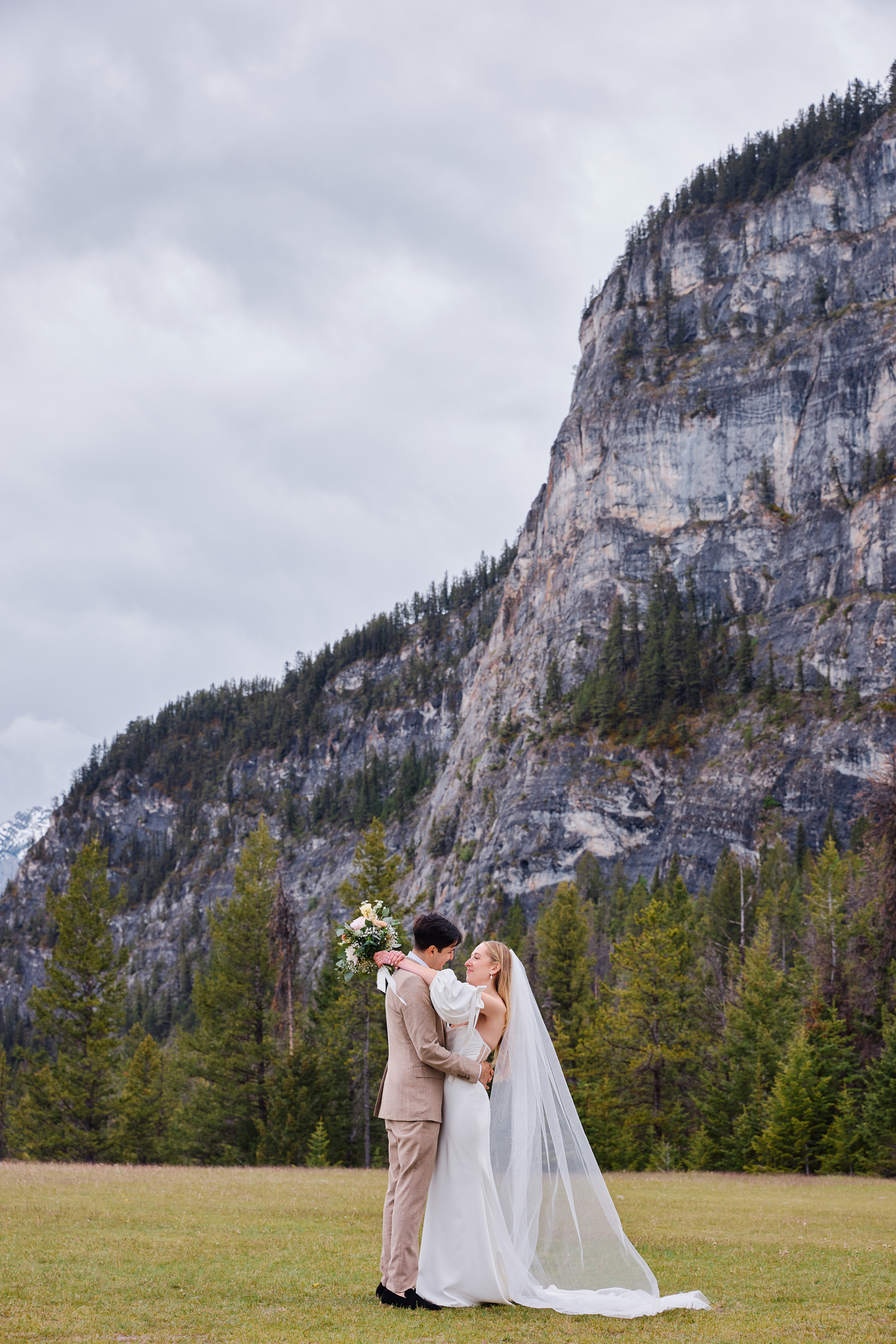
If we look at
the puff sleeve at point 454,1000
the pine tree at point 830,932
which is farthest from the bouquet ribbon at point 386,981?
the pine tree at point 830,932

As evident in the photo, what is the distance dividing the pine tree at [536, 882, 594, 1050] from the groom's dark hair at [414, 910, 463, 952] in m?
29.0

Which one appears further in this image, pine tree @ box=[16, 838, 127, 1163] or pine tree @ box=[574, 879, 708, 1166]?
pine tree @ box=[574, 879, 708, 1166]

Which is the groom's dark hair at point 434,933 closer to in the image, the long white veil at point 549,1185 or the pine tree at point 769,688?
the long white veil at point 549,1185

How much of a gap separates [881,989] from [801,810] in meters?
64.4

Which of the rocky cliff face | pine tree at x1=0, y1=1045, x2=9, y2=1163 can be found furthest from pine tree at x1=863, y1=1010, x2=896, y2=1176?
the rocky cliff face

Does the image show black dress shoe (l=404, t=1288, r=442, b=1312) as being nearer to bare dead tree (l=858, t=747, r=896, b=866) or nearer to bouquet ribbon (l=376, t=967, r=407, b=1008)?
bouquet ribbon (l=376, t=967, r=407, b=1008)

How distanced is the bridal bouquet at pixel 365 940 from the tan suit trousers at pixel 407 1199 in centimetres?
122

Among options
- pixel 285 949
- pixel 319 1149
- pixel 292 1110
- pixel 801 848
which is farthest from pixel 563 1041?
pixel 801 848

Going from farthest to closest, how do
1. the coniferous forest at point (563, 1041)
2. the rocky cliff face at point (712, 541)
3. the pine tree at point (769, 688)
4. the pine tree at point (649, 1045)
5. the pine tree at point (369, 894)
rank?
the pine tree at point (769, 688) → the rocky cliff face at point (712, 541) → the pine tree at point (649, 1045) → the pine tree at point (369, 894) → the coniferous forest at point (563, 1041)

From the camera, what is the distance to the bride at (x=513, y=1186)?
7750 mm

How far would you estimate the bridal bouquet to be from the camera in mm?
8336

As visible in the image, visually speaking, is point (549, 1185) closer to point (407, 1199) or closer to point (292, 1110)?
point (407, 1199)

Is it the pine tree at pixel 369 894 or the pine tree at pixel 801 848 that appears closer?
the pine tree at pixel 369 894

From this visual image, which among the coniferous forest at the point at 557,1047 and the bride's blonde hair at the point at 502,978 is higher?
the bride's blonde hair at the point at 502,978
